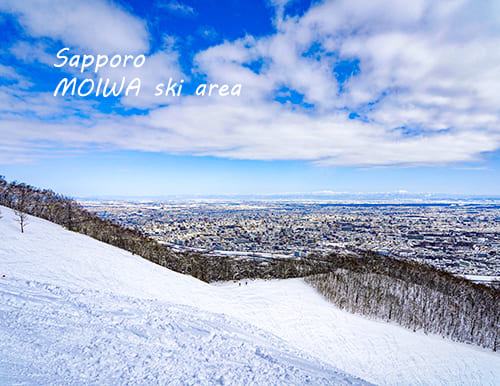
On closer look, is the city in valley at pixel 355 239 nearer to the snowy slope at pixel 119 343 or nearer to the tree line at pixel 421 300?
the tree line at pixel 421 300

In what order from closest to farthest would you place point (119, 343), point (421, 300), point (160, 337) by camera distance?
point (119, 343) < point (160, 337) < point (421, 300)

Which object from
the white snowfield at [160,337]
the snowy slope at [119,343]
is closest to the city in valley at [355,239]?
the white snowfield at [160,337]

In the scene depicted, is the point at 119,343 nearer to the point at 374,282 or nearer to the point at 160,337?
the point at 160,337

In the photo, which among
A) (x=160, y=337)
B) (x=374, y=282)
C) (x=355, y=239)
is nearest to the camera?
(x=160, y=337)

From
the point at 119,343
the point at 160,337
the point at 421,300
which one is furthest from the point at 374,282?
the point at 119,343

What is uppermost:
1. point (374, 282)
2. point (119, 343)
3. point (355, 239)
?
point (119, 343)

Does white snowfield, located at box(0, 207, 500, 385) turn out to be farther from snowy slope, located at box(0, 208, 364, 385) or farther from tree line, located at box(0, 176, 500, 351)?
tree line, located at box(0, 176, 500, 351)

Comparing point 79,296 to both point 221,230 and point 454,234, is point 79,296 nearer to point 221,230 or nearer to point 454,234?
point 221,230
